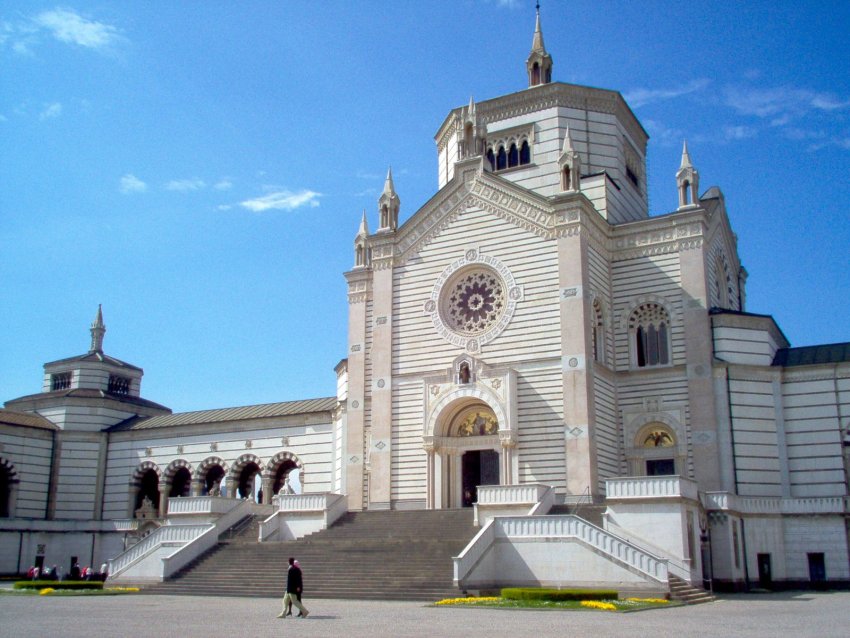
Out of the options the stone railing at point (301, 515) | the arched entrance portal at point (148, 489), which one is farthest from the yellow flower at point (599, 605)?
the arched entrance portal at point (148, 489)

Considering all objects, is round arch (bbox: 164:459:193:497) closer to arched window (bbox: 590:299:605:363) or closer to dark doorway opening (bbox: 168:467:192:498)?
dark doorway opening (bbox: 168:467:192:498)

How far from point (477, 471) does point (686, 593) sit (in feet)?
46.9

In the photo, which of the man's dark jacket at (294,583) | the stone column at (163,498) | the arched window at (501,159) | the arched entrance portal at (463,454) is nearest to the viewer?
the man's dark jacket at (294,583)

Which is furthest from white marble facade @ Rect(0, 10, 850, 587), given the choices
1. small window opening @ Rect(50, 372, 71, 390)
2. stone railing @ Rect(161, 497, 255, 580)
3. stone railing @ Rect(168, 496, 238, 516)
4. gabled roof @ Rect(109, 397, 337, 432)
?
small window opening @ Rect(50, 372, 71, 390)

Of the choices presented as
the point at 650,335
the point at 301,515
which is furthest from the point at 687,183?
the point at 301,515

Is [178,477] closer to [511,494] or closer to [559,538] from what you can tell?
[511,494]

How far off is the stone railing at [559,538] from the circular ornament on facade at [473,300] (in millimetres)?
12106

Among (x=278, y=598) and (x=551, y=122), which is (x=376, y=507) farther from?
(x=551, y=122)

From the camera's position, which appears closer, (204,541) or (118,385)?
(204,541)

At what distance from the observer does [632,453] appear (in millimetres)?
39906

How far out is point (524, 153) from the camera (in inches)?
1874

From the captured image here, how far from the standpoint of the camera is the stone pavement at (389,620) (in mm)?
17375

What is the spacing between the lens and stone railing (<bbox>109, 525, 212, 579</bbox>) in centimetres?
3462

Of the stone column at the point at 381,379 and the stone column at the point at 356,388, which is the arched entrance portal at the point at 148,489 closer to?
the stone column at the point at 356,388
